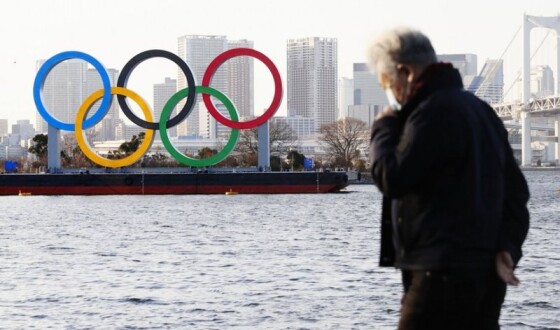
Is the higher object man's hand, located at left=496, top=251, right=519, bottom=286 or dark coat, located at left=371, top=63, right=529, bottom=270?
dark coat, located at left=371, top=63, right=529, bottom=270

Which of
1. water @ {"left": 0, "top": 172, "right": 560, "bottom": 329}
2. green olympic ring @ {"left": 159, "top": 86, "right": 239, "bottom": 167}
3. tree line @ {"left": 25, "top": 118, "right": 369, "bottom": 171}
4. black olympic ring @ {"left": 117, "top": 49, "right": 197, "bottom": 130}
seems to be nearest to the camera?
water @ {"left": 0, "top": 172, "right": 560, "bottom": 329}

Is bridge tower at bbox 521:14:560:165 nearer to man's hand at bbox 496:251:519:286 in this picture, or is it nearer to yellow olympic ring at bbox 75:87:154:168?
yellow olympic ring at bbox 75:87:154:168

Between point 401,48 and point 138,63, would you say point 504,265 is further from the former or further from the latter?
point 138,63

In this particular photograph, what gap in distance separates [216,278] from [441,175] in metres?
11.9

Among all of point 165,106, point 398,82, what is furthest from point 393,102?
point 165,106

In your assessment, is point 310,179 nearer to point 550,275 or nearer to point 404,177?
point 550,275

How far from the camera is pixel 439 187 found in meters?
3.58

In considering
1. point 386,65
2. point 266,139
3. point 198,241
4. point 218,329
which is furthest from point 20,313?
point 266,139

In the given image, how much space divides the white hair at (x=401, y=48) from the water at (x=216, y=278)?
23.8 ft

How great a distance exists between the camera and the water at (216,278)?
1130cm

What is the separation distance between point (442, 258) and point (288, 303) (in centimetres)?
896

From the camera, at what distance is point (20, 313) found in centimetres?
1176

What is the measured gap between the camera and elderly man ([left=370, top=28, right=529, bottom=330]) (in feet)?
11.7

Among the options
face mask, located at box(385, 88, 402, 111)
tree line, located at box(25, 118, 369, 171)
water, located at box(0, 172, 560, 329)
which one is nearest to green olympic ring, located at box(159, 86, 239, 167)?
tree line, located at box(25, 118, 369, 171)
